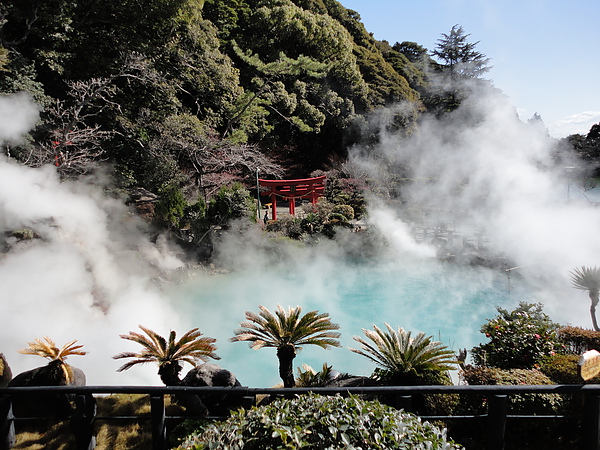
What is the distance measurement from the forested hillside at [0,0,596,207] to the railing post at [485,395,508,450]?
13680 millimetres

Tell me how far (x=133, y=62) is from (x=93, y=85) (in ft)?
6.50

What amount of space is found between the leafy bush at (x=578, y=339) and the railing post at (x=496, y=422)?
425 centimetres

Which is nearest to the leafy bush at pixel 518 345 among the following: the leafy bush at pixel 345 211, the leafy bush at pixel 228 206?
the leafy bush at pixel 228 206

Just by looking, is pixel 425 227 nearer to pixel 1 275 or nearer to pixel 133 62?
pixel 133 62

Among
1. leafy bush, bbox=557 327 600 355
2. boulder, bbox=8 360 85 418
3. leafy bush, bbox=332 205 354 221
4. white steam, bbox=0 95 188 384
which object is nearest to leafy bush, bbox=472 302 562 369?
leafy bush, bbox=557 327 600 355

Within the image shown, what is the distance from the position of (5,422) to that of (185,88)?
17360 mm

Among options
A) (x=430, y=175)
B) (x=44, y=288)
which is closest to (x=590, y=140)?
(x=430, y=175)

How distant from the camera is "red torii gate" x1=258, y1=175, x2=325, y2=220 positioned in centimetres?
1697

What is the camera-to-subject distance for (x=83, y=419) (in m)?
2.65

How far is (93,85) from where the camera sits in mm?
13898

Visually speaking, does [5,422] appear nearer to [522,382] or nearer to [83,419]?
[83,419]

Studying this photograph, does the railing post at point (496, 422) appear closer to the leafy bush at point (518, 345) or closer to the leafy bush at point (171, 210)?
the leafy bush at point (518, 345)

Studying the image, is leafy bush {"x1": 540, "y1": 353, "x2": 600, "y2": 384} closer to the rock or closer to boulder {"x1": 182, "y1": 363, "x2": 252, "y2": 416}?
boulder {"x1": 182, "y1": 363, "x2": 252, "y2": 416}

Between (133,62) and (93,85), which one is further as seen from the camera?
(133,62)
